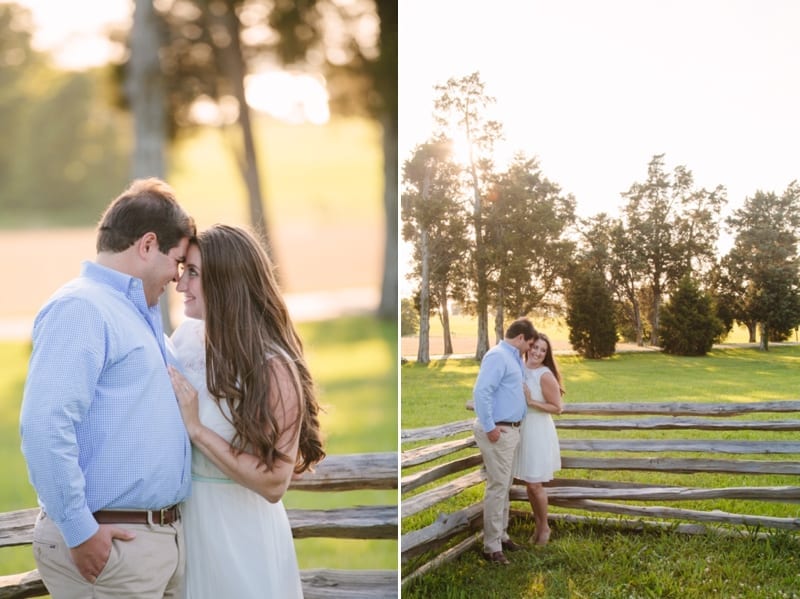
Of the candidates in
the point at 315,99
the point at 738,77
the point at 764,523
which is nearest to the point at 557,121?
the point at 738,77

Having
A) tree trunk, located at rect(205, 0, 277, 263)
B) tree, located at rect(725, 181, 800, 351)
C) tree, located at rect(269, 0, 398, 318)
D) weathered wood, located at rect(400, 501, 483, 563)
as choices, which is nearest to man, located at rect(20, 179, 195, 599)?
weathered wood, located at rect(400, 501, 483, 563)

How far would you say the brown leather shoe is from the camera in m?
3.32

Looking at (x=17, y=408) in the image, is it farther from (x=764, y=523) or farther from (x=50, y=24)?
(x=50, y=24)

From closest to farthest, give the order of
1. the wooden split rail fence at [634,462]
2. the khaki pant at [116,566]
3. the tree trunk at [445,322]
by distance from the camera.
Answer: the khaki pant at [116,566] → the wooden split rail fence at [634,462] → the tree trunk at [445,322]

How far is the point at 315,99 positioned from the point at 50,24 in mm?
10679

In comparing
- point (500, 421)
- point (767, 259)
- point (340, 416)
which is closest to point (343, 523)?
point (500, 421)

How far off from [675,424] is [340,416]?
7609mm

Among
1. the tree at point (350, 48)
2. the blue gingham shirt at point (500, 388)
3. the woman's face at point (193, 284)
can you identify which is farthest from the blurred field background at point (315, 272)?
the tree at point (350, 48)

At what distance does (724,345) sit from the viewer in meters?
3.01

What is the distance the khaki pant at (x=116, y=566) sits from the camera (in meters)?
2.16

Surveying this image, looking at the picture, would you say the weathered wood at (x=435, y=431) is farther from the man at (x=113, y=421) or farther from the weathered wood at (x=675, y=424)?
the man at (x=113, y=421)

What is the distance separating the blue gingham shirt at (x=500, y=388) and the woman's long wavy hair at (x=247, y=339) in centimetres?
93

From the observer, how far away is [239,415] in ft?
7.44

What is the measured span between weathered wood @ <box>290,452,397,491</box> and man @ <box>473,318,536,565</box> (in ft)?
1.24
